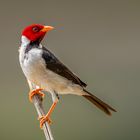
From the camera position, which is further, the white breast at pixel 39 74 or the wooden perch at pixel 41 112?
the white breast at pixel 39 74

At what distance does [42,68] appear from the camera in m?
3.81

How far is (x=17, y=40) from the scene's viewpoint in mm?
6059

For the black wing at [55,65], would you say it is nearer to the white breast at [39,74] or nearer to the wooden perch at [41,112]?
the white breast at [39,74]

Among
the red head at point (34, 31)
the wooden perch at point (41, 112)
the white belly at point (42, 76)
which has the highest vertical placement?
the red head at point (34, 31)

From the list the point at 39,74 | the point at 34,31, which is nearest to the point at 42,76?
the point at 39,74

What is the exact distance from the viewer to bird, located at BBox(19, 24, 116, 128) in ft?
12.4

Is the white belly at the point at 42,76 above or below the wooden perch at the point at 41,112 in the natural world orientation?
above

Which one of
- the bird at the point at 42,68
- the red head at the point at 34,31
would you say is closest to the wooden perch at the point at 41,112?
the bird at the point at 42,68

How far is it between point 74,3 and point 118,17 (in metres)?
0.39

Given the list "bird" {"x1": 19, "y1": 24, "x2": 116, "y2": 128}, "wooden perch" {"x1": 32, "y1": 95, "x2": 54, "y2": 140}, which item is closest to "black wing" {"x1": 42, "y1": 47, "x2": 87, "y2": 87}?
"bird" {"x1": 19, "y1": 24, "x2": 116, "y2": 128}

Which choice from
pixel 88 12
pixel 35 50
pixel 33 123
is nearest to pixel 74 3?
pixel 88 12

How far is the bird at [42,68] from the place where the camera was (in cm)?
377

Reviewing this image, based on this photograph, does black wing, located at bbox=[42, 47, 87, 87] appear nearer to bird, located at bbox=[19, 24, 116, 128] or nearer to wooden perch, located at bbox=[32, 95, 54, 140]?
bird, located at bbox=[19, 24, 116, 128]

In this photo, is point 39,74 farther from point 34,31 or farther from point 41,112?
point 41,112
